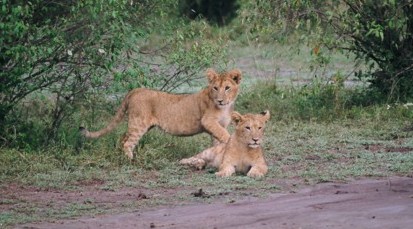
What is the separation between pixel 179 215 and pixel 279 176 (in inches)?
64.0

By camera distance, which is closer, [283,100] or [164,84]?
[164,84]

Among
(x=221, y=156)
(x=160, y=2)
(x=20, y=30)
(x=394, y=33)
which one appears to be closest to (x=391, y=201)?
(x=221, y=156)

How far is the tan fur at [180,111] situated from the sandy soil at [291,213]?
196 centimetres

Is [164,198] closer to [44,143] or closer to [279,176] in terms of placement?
[279,176]

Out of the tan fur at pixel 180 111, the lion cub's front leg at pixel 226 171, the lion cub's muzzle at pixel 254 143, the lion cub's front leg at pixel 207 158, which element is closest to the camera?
the lion cub's front leg at pixel 226 171

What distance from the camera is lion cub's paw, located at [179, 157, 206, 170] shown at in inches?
356

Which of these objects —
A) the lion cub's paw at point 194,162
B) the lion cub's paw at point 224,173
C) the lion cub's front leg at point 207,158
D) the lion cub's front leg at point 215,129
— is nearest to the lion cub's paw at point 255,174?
the lion cub's paw at point 224,173

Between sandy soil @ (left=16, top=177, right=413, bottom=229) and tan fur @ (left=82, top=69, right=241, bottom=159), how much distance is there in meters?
1.96

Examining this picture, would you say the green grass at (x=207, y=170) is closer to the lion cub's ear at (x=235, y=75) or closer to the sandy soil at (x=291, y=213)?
the sandy soil at (x=291, y=213)

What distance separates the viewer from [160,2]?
1045cm

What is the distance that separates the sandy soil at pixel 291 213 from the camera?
6.68 metres

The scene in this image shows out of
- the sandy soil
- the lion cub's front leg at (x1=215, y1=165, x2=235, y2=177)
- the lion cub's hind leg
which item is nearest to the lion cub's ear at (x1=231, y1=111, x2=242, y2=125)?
the lion cub's front leg at (x1=215, y1=165, x2=235, y2=177)

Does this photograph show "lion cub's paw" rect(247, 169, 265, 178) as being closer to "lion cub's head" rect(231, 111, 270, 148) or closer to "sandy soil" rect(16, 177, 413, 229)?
"lion cub's head" rect(231, 111, 270, 148)

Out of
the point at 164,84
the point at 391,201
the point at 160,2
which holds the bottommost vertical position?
the point at 391,201
